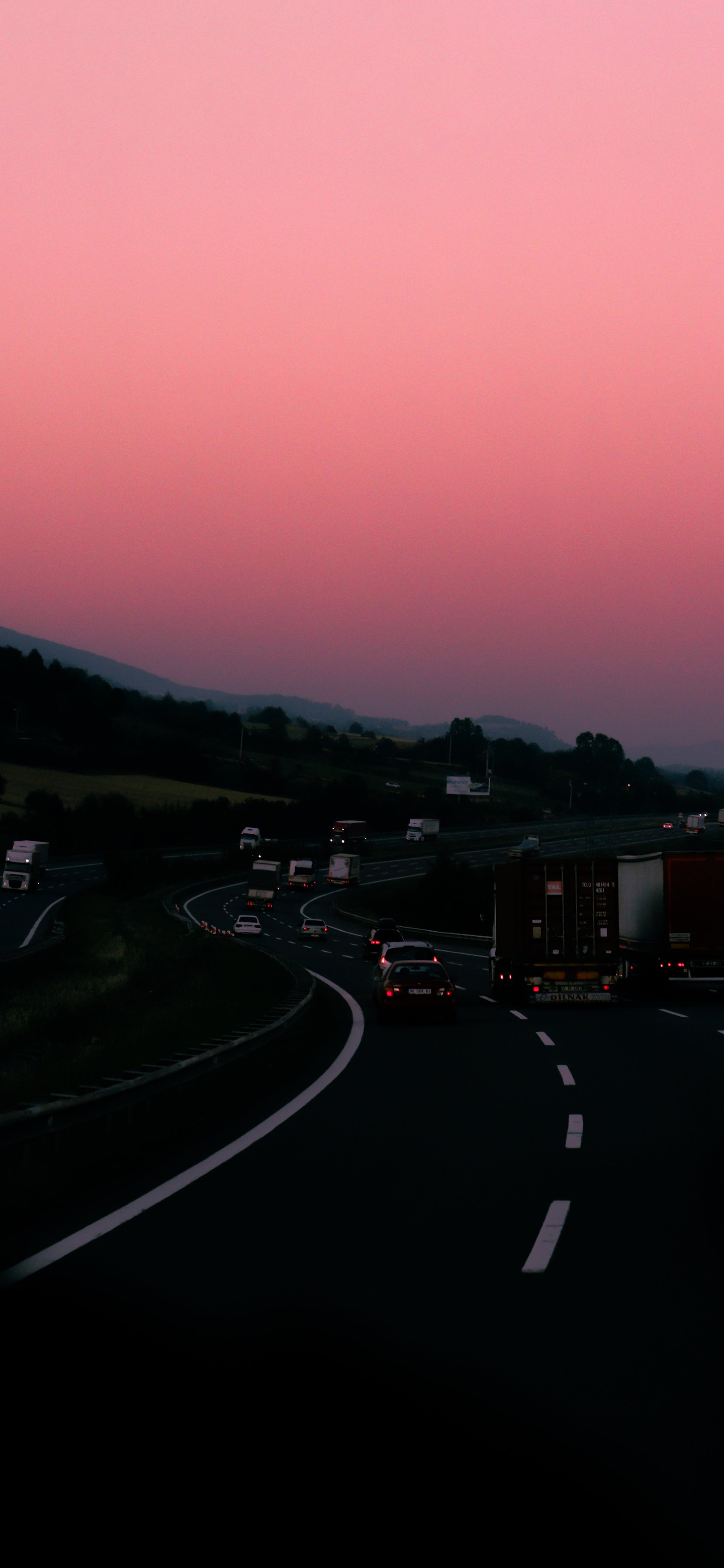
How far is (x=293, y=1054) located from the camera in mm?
18547

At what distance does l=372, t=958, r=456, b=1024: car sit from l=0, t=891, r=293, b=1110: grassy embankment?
2341 mm

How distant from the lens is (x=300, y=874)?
110 meters

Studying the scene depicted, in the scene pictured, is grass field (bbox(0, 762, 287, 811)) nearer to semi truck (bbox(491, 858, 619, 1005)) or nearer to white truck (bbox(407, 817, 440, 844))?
white truck (bbox(407, 817, 440, 844))

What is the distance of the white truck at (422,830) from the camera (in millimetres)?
128750

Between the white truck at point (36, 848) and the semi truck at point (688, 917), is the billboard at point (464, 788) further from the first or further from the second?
the semi truck at point (688, 917)

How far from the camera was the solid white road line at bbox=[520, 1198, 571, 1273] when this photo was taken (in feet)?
24.4

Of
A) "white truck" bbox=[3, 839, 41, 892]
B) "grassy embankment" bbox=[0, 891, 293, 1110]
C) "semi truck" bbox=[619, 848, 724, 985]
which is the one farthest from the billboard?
"semi truck" bbox=[619, 848, 724, 985]

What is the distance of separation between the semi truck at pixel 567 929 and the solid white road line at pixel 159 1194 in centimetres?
1416

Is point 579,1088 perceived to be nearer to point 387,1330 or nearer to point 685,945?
point 387,1330

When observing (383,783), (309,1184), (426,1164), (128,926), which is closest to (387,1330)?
(309,1184)

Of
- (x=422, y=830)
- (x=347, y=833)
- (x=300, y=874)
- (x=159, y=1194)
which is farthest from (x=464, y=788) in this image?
(x=159, y=1194)

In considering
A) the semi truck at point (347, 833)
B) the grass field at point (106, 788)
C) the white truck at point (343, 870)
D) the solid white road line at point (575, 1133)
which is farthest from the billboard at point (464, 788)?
the solid white road line at point (575, 1133)

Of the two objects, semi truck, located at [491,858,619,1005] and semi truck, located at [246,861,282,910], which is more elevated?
semi truck, located at [491,858,619,1005]

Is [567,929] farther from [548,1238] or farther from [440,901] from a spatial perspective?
[440,901]
